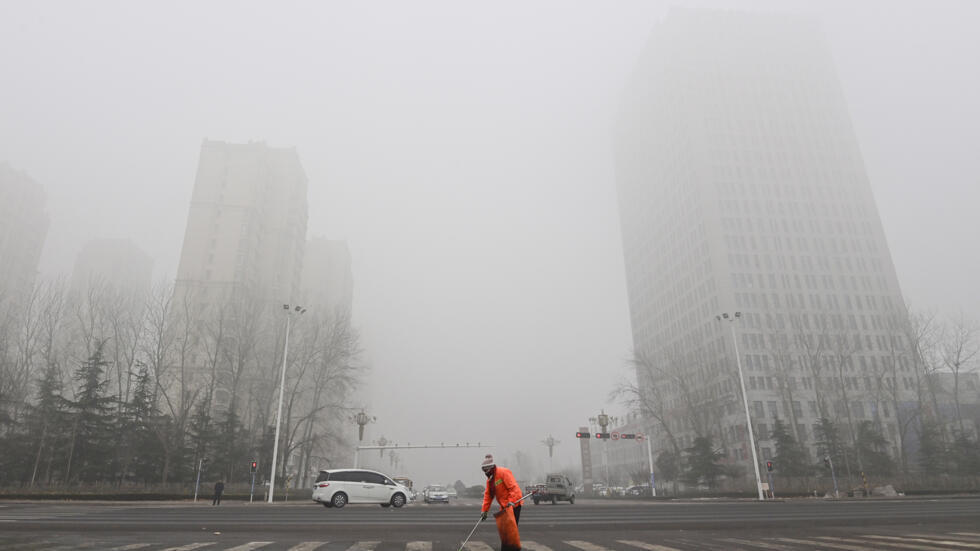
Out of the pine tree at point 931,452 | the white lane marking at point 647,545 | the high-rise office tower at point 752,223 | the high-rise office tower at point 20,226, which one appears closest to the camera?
the white lane marking at point 647,545

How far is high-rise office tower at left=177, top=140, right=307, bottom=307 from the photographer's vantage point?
101438mm

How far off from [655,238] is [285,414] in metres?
114

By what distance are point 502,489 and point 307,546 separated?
485cm

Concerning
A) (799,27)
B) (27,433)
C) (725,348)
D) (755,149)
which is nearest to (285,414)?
(27,433)

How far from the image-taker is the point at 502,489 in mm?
8398

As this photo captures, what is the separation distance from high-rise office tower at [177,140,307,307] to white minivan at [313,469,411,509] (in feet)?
250

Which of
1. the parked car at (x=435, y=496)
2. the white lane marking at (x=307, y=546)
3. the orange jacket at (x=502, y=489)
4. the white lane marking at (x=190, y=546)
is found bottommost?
the parked car at (x=435, y=496)

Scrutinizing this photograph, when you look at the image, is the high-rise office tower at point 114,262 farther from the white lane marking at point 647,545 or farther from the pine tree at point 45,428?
the white lane marking at point 647,545

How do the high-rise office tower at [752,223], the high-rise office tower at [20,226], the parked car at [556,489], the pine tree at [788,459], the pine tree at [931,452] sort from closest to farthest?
1. the parked car at [556,489]
2. the pine tree at [931,452]
3. the pine tree at [788,459]
4. the high-rise office tower at [752,223]
5. the high-rise office tower at [20,226]

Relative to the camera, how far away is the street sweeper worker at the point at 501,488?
8312 millimetres

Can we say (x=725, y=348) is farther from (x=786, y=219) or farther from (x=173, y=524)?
(x=173, y=524)

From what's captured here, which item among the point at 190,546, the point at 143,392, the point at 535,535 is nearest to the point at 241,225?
the point at 143,392

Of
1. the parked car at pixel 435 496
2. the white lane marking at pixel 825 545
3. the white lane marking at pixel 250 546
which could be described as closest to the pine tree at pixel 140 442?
the parked car at pixel 435 496

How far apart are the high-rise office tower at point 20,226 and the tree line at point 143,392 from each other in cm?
7680
